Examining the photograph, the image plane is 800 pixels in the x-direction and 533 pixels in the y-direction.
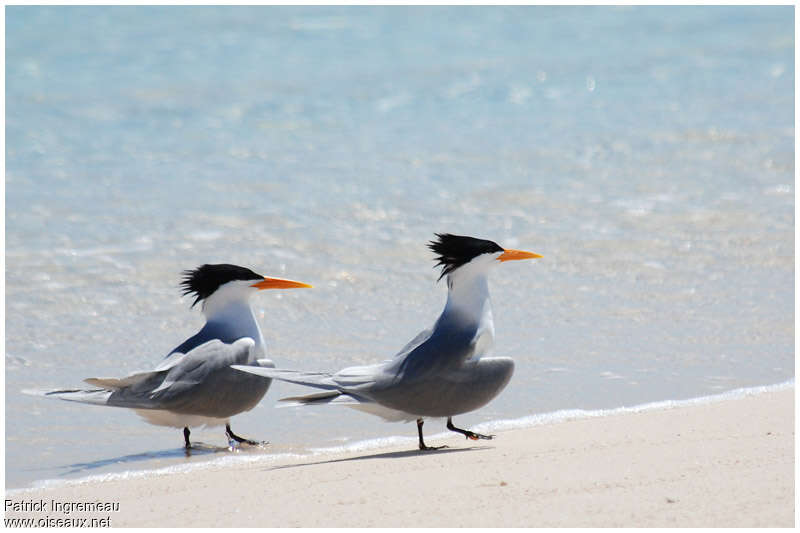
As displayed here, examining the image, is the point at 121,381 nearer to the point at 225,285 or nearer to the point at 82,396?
the point at 82,396

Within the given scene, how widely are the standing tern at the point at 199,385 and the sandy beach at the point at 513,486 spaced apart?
418 millimetres

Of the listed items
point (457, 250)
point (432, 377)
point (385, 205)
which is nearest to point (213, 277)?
point (457, 250)

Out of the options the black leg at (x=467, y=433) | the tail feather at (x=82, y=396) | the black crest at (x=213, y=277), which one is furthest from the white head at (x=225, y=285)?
the black leg at (x=467, y=433)

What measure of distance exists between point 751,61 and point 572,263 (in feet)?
25.9

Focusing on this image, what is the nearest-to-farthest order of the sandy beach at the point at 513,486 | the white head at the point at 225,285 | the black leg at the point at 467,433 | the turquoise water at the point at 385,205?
the sandy beach at the point at 513,486 < the black leg at the point at 467,433 < the white head at the point at 225,285 < the turquoise water at the point at 385,205

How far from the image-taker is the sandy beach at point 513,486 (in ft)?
11.0

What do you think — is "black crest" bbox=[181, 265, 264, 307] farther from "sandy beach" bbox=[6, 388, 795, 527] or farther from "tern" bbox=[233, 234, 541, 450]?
"sandy beach" bbox=[6, 388, 795, 527]

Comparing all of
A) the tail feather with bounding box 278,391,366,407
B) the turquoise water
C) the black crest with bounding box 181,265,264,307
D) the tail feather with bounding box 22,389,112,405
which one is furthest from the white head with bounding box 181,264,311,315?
the tail feather with bounding box 278,391,366,407

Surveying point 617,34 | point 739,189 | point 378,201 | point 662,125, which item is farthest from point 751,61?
point 378,201

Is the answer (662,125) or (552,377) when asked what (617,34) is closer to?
(662,125)

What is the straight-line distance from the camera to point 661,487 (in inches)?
140

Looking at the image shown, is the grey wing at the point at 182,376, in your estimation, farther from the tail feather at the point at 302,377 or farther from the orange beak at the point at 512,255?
the orange beak at the point at 512,255

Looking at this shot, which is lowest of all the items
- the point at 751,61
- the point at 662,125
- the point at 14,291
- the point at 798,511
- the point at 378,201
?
the point at 798,511

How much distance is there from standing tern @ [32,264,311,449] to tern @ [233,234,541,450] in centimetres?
26
